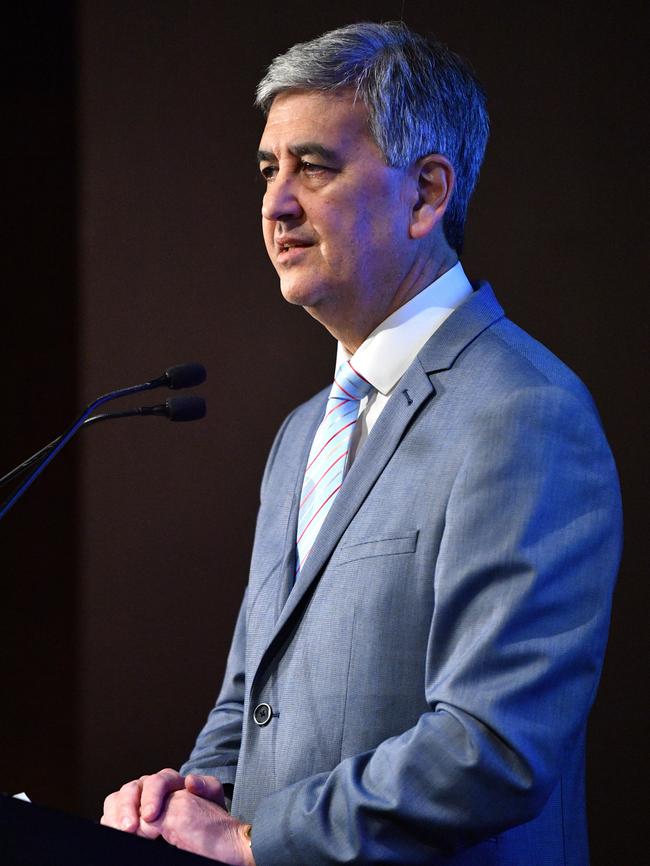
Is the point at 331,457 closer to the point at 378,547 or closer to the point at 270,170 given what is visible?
the point at 378,547

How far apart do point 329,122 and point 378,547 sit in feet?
2.32

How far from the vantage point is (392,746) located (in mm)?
1354

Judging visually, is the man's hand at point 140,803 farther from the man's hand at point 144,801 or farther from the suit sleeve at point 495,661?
the suit sleeve at point 495,661

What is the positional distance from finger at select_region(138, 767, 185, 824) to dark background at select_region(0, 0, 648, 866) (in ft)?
4.42

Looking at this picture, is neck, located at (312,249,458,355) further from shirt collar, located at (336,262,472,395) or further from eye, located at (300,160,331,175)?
eye, located at (300,160,331,175)

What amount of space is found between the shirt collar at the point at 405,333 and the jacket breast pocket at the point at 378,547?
30 centimetres

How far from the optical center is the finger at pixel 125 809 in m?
1.48

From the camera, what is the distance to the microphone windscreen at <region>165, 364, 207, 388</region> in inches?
63.8

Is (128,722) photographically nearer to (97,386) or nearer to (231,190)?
(97,386)

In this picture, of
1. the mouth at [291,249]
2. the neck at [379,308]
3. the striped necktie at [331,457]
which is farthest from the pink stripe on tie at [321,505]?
the mouth at [291,249]

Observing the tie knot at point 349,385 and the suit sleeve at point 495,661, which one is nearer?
Result: the suit sleeve at point 495,661

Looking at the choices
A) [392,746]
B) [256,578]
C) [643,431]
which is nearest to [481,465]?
[392,746]

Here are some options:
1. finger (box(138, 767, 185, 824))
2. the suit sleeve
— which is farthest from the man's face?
finger (box(138, 767, 185, 824))

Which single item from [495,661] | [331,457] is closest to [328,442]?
[331,457]
